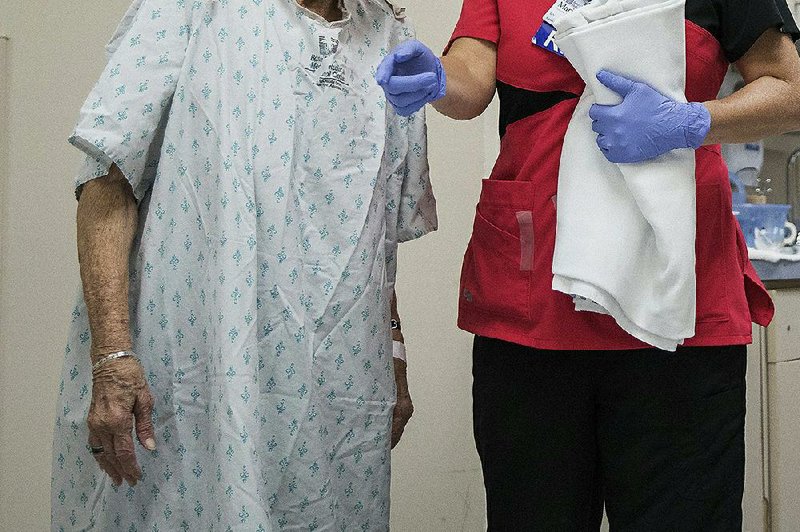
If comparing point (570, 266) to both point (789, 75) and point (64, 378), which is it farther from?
point (64, 378)

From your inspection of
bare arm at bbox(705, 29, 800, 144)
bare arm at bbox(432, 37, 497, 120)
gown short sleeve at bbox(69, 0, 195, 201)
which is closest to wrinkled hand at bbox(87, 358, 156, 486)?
gown short sleeve at bbox(69, 0, 195, 201)

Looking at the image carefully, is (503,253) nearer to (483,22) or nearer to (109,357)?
(483,22)

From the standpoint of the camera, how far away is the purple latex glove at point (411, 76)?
100 centimetres

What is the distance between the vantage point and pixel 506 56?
1166 mm

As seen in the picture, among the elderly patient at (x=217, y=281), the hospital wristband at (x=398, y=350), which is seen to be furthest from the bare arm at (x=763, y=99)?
the hospital wristband at (x=398, y=350)

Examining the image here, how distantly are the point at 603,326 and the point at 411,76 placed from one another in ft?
1.33

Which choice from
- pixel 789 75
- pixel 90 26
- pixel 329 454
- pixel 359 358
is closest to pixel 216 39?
pixel 359 358

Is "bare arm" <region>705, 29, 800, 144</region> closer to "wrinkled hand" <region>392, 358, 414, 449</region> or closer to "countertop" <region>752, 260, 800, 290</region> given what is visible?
"wrinkled hand" <region>392, 358, 414, 449</region>

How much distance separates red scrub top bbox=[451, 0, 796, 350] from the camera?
1086 mm

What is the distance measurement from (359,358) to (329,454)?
14cm

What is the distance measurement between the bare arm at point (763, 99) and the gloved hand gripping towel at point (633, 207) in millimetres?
67

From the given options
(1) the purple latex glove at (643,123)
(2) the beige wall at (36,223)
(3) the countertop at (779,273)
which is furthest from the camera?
(3) the countertop at (779,273)

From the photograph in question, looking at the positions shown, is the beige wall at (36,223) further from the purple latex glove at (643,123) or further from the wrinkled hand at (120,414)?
the purple latex glove at (643,123)

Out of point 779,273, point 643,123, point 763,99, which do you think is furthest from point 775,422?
point 643,123
